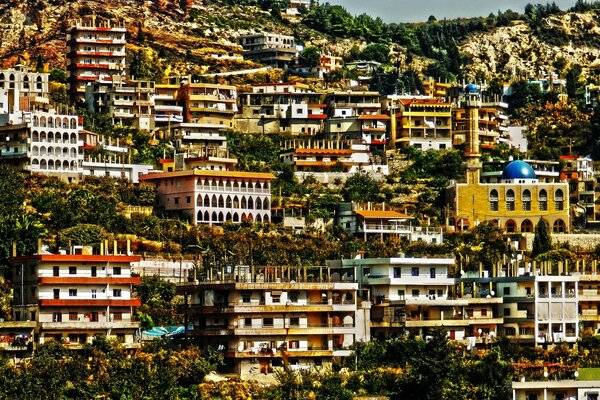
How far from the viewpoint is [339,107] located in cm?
18325

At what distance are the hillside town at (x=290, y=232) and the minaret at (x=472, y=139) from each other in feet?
0.93

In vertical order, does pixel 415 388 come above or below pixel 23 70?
below

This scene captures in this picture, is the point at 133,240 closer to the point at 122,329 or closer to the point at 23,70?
the point at 122,329

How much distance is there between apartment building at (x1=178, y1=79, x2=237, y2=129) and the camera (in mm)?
176125

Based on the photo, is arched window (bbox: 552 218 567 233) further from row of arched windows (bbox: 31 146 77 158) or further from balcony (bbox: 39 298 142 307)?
balcony (bbox: 39 298 142 307)

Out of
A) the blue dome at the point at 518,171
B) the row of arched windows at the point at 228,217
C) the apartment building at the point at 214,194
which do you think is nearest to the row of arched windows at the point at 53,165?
the apartment building at the point at 214,194

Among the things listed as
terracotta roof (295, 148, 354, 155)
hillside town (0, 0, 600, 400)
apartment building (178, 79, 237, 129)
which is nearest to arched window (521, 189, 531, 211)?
hillside town (0, 0, 600, 400)

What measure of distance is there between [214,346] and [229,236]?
2936cm

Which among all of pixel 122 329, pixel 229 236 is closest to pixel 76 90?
pixel 229 236

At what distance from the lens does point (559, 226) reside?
16288 centimetres

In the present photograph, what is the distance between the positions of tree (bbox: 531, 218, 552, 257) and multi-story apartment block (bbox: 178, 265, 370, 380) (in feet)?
120

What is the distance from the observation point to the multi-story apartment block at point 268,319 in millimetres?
110875

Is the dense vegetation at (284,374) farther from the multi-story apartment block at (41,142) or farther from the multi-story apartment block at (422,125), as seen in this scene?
the multi-story apartment block at (422,125)

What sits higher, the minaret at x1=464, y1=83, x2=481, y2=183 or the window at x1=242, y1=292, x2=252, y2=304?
the minaret at x1=464, y1=83, x2=481, y2=183
